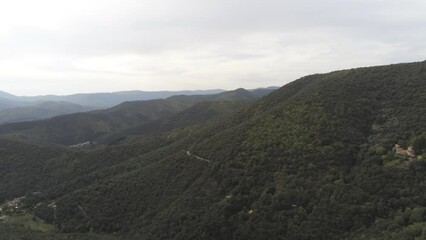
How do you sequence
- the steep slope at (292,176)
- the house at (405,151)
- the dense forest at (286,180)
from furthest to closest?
the house at (405,151)
the steep slope at (292,176)
the dense forest at (286,180)

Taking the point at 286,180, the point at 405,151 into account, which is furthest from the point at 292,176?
the point at 405,151

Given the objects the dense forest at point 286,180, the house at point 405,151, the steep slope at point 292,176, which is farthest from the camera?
the house at point 405,151

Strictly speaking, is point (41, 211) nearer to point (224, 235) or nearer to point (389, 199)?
point (224, 235)

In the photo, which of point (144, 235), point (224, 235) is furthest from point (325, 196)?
point (144, 235)

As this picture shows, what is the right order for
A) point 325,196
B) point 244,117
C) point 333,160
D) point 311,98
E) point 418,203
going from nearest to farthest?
1. point 418,203
2. point 325,196
3. point 333,160
4. point 311,98
5. point 244,117

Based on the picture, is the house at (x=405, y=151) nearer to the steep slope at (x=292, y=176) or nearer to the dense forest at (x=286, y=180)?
the dense forest at (x=286, y=180)

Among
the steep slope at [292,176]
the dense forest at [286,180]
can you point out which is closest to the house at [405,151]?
the dense forest at [286,180]
